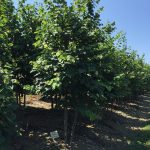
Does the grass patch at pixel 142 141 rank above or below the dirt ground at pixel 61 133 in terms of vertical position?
below

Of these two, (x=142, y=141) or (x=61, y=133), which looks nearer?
(x=61, y=133)

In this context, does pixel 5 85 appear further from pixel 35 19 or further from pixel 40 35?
pixel 35 19

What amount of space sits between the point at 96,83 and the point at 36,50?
11.4 feet

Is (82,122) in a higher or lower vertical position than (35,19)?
lower

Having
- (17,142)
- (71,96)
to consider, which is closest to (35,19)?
(71,96)

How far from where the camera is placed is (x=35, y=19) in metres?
14.3

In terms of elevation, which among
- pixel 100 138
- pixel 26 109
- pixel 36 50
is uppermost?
pixel 36 50

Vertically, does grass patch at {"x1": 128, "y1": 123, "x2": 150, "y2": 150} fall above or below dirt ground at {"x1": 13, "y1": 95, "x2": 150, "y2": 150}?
below

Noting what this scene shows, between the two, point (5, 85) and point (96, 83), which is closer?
point (5, 85)

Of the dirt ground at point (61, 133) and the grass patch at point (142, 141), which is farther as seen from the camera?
the grass patch at point (142, 141)

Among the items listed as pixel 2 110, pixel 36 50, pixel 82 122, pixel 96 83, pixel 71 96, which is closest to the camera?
pixel 2 110

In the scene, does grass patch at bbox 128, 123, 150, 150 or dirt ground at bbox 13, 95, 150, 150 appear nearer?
dirt ground at bbox 13, 95, 150, 150

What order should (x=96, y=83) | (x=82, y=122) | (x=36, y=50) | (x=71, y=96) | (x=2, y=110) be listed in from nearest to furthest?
(x=2, y=110) < (x=96, y=83) < (x=71, y=96) < (x=36, y=50) < (x=82, y=122)

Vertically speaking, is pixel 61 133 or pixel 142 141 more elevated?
pixel 61 133
